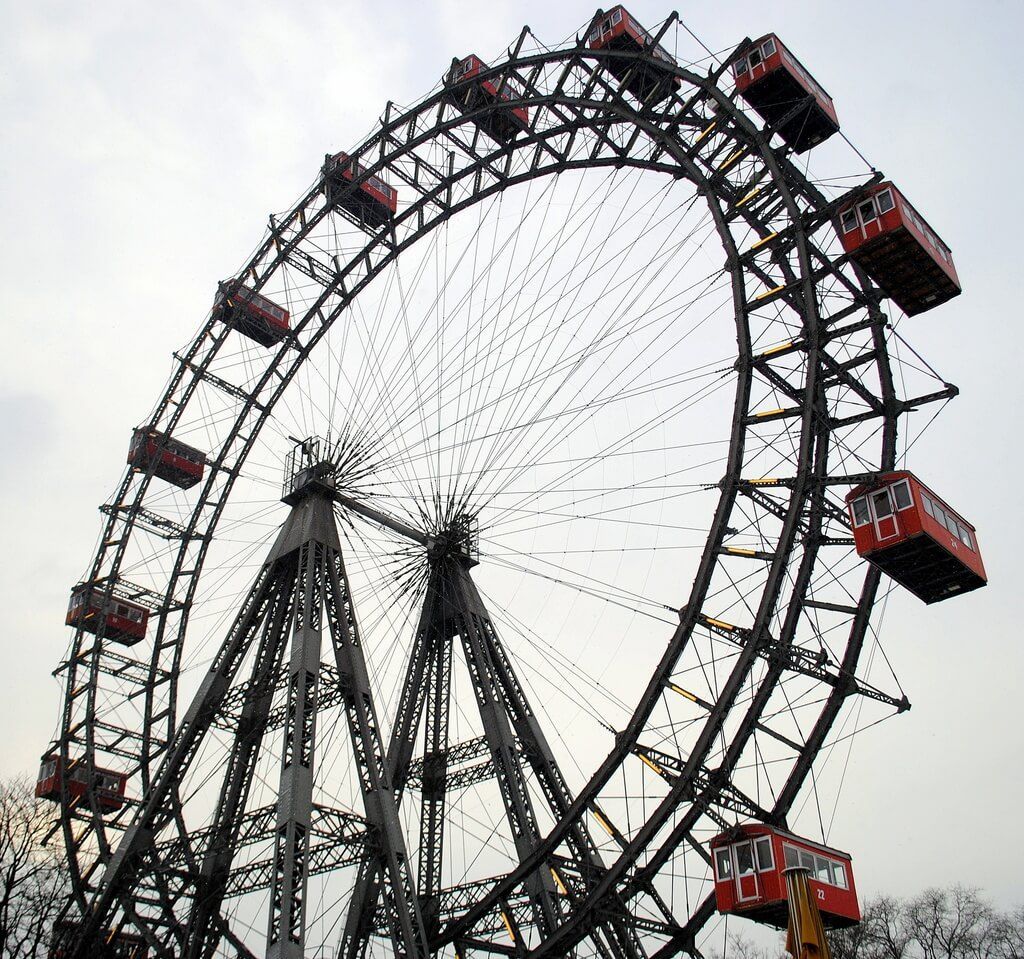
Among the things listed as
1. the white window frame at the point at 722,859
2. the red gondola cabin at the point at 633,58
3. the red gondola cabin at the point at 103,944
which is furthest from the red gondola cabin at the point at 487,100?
the red gondola cabin at the point at 103,944

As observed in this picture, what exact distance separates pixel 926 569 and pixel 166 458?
81.3ft

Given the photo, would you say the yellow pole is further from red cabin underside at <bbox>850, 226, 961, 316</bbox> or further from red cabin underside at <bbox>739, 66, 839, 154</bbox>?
red cabin underside at <bbox>739, 66, 839, 154</bbox>

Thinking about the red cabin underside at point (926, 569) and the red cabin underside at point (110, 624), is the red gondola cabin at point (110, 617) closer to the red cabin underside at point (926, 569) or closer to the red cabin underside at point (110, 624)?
the red cabin underside at point (110, 624)

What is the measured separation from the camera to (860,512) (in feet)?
69.3

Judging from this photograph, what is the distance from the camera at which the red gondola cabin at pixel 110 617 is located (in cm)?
3394

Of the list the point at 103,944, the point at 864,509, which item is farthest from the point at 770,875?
Result: the point at 103,944

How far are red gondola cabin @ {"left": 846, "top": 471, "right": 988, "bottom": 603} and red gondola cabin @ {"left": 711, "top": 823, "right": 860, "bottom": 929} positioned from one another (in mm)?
5622

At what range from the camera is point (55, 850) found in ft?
102

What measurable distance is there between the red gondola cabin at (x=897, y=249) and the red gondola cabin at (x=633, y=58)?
5973 millimetres

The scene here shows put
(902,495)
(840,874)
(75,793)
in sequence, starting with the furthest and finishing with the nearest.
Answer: (75,793), (902,495), (840,874)

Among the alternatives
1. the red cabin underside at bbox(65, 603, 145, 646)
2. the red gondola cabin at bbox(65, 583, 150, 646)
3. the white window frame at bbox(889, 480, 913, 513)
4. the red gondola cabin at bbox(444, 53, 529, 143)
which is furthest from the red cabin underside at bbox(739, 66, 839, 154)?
the red cabin underside at bbox(65, 603, 145, 646)

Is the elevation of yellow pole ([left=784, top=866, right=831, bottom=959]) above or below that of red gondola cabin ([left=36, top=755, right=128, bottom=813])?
below

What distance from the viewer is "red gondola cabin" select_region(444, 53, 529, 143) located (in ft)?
98.9

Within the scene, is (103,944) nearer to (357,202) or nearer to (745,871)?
(745,871)
